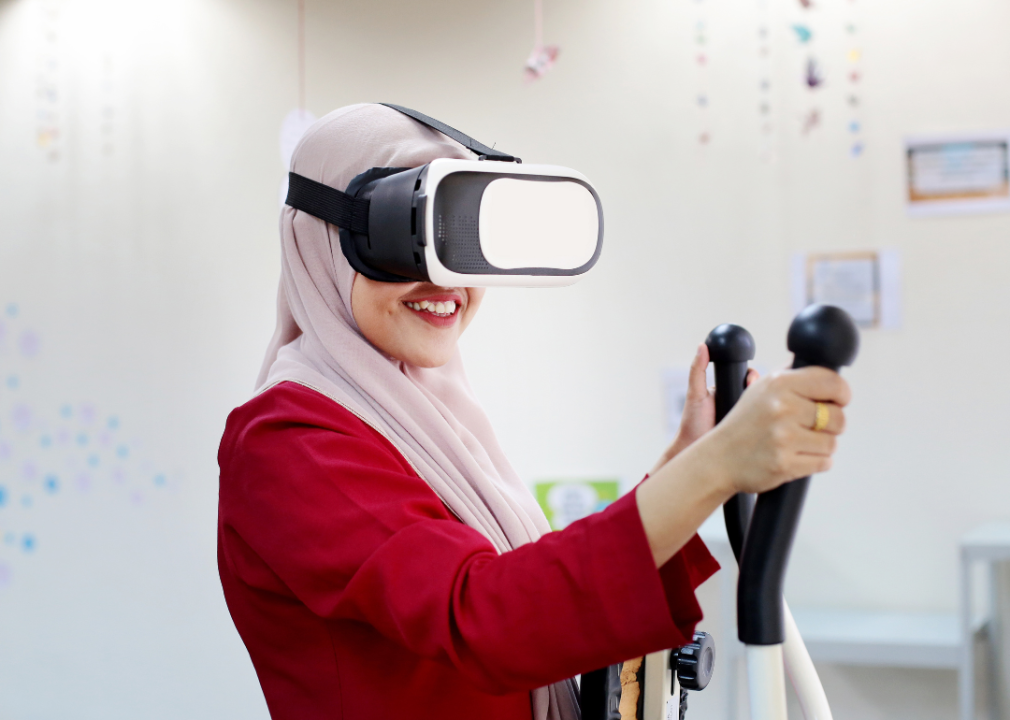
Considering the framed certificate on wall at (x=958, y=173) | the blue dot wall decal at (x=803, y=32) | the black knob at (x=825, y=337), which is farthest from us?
the blue dot wall decal at (x=803, y=32)

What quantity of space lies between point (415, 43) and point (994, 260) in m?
1.72

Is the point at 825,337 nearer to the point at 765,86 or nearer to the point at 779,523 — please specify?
the point at 779,523

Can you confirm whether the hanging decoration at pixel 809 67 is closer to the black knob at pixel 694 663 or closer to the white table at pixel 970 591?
the white table at pixel 970 591

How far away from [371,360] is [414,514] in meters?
0.23

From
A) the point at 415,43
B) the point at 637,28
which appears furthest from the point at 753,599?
the point at 415,43

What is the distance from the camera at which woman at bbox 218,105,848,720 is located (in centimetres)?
56

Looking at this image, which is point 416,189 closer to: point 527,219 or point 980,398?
point 527,219

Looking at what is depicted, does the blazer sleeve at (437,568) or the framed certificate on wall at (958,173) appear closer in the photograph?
the blazer sleeve at (437,568)

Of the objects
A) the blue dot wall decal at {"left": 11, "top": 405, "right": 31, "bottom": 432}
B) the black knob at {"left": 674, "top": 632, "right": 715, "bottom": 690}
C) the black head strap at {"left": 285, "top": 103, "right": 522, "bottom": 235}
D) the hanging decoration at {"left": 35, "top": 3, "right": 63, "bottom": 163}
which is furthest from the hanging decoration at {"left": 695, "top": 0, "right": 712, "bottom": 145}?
the blue dot wall decal at {"left": 11, "top": 405, "right": 31, "bottom": 432}

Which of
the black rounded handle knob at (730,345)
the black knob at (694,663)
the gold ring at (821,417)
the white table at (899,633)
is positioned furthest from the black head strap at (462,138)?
the white table at (899,633)

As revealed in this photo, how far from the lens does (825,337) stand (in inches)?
20.1

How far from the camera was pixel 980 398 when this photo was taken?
7.61 feet

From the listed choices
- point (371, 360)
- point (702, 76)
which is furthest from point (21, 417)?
point (371, 360)

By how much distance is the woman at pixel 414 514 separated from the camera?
0.56m
